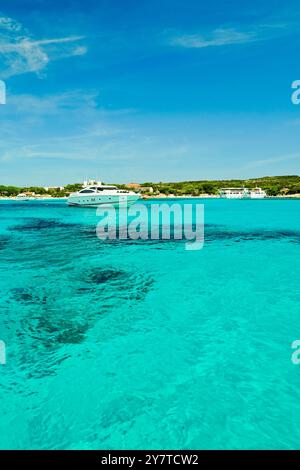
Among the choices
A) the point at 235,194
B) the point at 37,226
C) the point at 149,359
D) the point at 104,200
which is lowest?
the point at 149,359

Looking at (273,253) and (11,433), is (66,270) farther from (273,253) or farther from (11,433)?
(273,253)

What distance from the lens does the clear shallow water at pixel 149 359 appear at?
555 cm

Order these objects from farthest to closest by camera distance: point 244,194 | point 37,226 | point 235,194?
point 235,194
point 244,194
point 37,226

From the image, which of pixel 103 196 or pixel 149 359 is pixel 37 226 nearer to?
pixel 103 196

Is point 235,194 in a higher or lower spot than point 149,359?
higher

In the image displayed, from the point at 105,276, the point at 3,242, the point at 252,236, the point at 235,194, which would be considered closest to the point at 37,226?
the point at 3,242

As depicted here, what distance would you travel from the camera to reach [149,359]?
25.7 feet

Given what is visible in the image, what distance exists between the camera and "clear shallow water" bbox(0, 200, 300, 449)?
555 centimetres

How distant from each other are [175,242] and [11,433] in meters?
21.4

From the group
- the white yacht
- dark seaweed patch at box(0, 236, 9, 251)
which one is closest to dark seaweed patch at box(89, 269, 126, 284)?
dark seaweed patch at box(0, 236, 9, 251)

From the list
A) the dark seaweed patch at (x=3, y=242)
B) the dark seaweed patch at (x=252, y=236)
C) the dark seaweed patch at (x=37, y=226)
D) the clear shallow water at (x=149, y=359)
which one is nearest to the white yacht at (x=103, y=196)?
the dark seaweed patch at (x=37, y=226)

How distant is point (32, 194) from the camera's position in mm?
175750

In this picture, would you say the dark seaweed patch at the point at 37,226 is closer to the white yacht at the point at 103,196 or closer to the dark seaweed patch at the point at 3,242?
the dark seaweed patch at the point at 3,242
